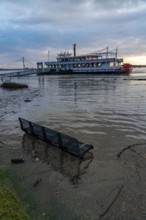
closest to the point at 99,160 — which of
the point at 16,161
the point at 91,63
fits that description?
the point at 16,161

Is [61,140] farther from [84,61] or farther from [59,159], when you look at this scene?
[84,61]

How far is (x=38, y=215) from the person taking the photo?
497cm

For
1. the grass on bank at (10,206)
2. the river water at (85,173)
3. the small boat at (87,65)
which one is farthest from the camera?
the small boat at (87,65)

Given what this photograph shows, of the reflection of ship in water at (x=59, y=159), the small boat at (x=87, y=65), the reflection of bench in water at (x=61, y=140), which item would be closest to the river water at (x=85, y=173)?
the reflection of ship in water at (x=59, y=159)

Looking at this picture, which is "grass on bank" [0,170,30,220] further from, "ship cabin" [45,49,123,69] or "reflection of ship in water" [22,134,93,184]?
"ship cabin" [45,49,123,69]

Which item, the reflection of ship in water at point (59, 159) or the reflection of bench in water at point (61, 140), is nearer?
the reflection of ship in water at point (59, 159)

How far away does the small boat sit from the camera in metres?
79.2

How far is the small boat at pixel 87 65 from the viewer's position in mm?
79188

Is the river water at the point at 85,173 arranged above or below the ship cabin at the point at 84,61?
below

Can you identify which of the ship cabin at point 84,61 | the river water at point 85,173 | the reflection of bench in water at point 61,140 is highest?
the ship cabin at point 84,61

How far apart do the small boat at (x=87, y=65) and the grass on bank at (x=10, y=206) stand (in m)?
75.0

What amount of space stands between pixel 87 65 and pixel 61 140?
82.4m

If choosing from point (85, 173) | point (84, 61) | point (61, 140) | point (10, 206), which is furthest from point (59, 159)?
point (84, 61)

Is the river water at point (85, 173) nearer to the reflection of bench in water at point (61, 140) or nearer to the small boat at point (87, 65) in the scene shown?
the reflection of bench in water at point (61, 140)
